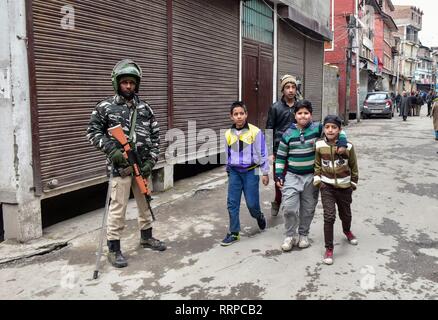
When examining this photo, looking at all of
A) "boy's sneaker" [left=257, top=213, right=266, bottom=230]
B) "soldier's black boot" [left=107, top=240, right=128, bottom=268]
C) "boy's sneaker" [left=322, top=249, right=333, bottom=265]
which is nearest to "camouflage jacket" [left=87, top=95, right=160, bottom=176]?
"soldier's black boot" [left=107, top=240, right=128, bottom=268]

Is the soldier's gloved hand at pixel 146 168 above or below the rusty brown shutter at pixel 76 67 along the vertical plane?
below

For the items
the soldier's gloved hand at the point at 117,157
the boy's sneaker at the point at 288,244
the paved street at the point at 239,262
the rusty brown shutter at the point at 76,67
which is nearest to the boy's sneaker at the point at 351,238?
the paved street at the point at 239,262

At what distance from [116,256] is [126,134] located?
1.18 metres

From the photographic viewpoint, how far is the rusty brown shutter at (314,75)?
15930 millimetres

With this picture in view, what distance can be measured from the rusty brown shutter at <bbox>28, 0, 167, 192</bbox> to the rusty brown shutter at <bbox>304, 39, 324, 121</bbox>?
32.4 feet

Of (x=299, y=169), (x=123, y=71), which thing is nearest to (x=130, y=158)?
(x=123, y=71)

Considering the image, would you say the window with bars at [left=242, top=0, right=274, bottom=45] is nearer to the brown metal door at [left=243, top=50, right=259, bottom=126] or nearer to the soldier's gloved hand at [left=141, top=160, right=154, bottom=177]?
the brown metal door at [left=243, top=50, right=259, bottom=126]

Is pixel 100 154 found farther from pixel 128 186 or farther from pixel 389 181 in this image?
pixel 389 181

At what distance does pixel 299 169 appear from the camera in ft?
15.1

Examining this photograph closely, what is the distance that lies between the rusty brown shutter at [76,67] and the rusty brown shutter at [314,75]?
32.4 ft

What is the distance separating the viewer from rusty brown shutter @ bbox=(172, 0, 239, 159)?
8.01m

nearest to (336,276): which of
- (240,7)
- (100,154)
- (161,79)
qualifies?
(100,154)

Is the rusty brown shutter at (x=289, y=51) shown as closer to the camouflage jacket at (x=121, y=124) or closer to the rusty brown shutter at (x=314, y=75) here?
the rusty brown shutter at (x=314, y=75)
